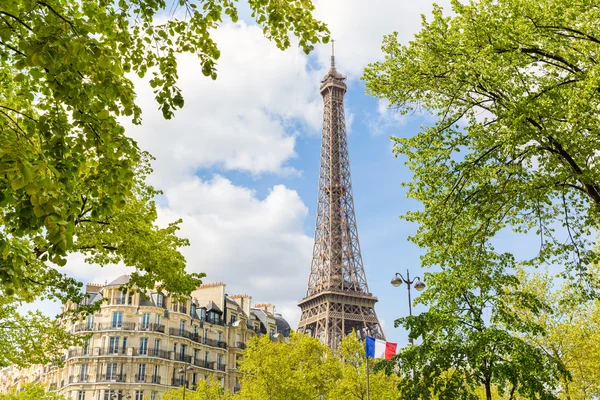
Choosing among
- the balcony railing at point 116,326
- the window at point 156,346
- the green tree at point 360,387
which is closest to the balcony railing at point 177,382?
the window at point 156,346

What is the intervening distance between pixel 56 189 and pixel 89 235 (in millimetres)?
10051

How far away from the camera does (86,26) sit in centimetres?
628

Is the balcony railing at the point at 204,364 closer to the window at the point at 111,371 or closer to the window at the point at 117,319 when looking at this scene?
the window at the point at 111,371

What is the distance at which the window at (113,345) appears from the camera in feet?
185

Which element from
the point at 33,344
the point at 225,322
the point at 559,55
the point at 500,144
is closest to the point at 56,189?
the point at 500,144

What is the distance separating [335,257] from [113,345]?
3959cm

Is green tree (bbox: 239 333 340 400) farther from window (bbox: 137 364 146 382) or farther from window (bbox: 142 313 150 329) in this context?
window (bbox: 142 313 150 329)

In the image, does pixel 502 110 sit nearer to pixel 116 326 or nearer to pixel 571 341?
pixel 571 341

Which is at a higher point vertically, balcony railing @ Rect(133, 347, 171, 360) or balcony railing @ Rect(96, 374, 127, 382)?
balcony railing @ Rect(133, 347, 171, 360)

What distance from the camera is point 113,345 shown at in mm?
56812

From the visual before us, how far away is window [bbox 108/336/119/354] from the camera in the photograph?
56.5 metres

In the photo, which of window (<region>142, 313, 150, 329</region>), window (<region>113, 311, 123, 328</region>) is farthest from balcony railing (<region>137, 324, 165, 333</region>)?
window (<region>113, 311, 123, 328</region>)

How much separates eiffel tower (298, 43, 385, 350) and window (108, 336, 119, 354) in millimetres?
25860

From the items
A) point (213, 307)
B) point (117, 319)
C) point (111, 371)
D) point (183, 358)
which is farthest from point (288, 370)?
point (213, 307)
